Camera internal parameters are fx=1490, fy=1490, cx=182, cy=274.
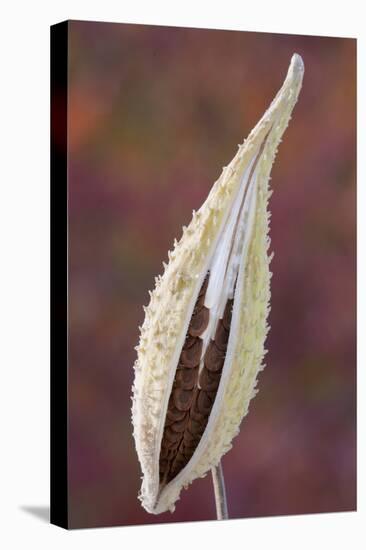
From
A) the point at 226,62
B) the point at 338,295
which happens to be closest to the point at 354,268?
the point at 338,295

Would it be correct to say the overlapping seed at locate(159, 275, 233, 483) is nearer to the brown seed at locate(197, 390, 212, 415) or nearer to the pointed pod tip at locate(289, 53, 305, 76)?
the brown seed at locate(197, 390, 212, 415)

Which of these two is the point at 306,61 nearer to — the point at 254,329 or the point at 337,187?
the point at 337,187

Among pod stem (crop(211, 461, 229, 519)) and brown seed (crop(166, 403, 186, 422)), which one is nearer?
brown seed (crop(166, 403, 186, 422))

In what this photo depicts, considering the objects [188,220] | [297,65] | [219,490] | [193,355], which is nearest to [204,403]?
[193,355]

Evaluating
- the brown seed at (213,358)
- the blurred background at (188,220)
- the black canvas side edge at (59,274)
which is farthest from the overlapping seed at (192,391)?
the black canvas side edge at (59,274)

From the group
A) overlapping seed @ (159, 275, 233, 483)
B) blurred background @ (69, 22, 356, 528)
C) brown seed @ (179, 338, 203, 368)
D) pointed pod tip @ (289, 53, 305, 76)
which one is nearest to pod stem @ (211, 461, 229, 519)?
blurred background @ (69, 22, 356, 528)

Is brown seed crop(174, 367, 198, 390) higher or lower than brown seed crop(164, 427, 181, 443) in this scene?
higher

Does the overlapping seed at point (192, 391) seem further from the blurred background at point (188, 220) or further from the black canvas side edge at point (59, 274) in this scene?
the black canvas side edge at point (59, 274)

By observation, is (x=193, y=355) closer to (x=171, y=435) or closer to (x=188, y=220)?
(x=171, y=435)
